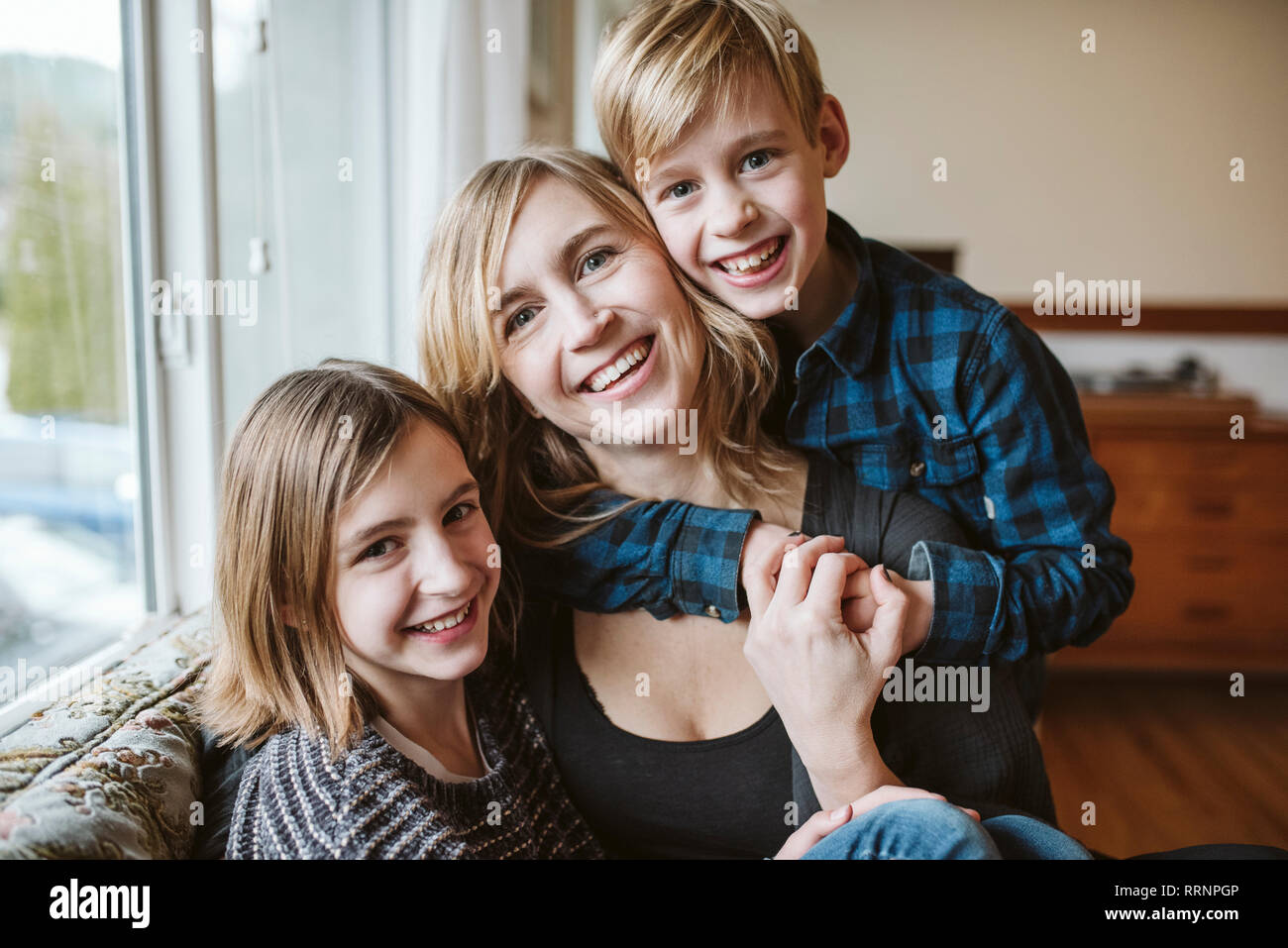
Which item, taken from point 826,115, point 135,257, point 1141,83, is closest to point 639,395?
point 826,115

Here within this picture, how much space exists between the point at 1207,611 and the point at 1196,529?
284 mm

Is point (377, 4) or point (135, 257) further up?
point (377, 4)

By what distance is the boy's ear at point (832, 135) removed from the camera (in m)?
1.18

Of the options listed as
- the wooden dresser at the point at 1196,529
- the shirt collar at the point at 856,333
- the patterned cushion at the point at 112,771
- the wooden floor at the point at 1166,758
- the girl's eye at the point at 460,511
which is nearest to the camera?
the patterned cushion at the point at 112,771

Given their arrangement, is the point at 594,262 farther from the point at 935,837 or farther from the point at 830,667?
the point at 935,837

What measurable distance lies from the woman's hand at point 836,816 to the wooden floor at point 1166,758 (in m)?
1.55

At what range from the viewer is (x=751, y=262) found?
1.09 metres

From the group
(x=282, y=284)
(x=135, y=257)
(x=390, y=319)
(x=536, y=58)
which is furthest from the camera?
(x=536, y=58)

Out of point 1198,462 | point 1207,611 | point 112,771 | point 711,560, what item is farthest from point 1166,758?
point 112,771

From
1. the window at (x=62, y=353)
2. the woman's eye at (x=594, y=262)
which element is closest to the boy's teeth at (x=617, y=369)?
the woman's eye at (x=594, y=262)

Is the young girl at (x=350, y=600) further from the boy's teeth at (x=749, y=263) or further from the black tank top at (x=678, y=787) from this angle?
the boy's teeth at (x=749, y=263)
